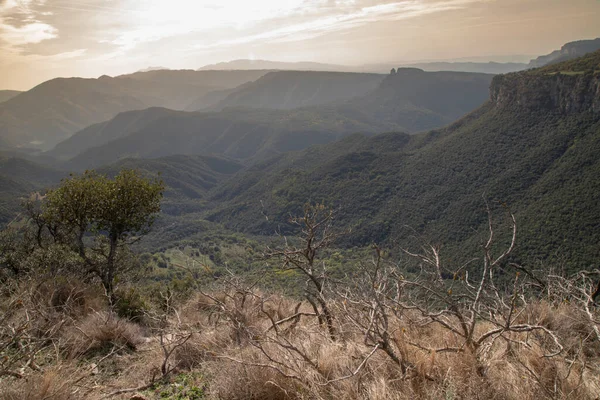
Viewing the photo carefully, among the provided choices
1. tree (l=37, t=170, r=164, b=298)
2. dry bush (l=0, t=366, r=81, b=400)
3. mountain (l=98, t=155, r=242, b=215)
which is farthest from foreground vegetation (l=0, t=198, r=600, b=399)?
mountain (l=98, t=155, r=242, b=215)

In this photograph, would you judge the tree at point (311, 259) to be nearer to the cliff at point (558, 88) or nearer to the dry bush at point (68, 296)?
the dry bush at point (68, 296)

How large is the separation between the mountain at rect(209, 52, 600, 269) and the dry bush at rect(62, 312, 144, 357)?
23.5 meters

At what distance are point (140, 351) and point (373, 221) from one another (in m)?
60.7

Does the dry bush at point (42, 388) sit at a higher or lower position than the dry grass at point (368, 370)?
higher

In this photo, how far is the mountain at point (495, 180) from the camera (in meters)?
33.4

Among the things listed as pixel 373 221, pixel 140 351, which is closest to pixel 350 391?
pixel 140 351

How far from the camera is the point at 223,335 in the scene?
5289mm

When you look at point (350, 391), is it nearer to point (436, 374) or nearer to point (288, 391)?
point (288, 391)

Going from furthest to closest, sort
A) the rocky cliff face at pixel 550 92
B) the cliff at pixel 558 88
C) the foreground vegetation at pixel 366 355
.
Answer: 1. the cliff at pixel 558 88
2. the rocky cliff face at pixel 550 92
3. the foreground vegetation at pixel 366 355

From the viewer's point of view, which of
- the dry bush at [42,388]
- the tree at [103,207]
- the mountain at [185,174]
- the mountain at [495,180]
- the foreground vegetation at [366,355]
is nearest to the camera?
the foreground vegetation at [366,355]

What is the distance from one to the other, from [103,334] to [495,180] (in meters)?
56.1

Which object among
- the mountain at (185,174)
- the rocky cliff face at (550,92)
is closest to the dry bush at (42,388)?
the rocky cliff face at (550,92)

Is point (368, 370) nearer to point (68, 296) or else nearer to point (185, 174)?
point (68, 296)

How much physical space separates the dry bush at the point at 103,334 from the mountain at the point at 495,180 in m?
23.5
